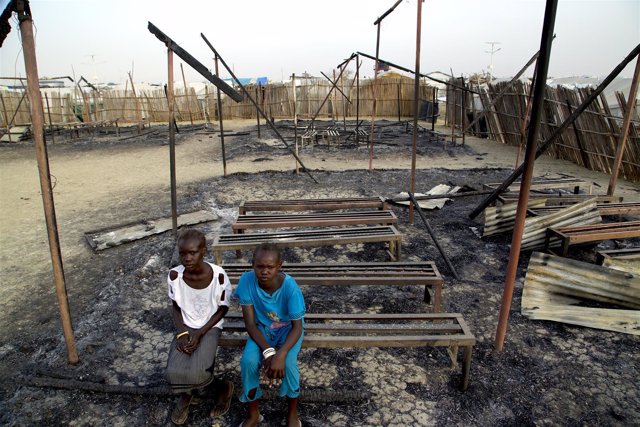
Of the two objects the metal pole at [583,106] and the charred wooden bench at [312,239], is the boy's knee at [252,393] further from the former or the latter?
the metal pole at [583,106]

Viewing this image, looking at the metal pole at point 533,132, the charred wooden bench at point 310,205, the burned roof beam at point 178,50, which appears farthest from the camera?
the charred wooden bench at point 310,205

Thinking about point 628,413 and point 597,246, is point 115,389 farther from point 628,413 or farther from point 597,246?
point 597,246

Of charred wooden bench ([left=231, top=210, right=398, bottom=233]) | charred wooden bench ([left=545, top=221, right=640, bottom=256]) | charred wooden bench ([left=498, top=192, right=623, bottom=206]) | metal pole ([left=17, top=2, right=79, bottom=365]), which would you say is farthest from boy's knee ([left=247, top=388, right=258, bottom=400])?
charred wooden bench ([left=498, top=192, right=623, bottom=206])

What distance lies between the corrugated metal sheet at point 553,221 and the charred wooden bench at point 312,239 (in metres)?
1.45

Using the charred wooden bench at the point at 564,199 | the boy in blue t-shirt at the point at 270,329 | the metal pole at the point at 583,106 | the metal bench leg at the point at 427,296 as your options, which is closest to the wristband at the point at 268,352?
the boy in blue t-shirt at the point at 270,329

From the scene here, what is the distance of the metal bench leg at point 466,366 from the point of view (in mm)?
2531

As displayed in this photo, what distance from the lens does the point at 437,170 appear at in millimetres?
8984

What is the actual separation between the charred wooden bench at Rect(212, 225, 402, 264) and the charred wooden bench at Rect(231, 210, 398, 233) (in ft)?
0.92

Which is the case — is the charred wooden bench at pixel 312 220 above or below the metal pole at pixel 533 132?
below

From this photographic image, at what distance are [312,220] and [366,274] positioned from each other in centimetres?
148

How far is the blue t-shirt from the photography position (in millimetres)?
2326

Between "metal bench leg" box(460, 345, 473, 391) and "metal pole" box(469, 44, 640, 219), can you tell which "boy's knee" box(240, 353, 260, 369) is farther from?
"metal pole" box(469, 44, 640, 219)

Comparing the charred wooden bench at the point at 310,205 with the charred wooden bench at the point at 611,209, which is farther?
the charred wooden bench at the point at 310,205

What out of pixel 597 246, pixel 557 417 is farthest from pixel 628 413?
pixel 597 246
